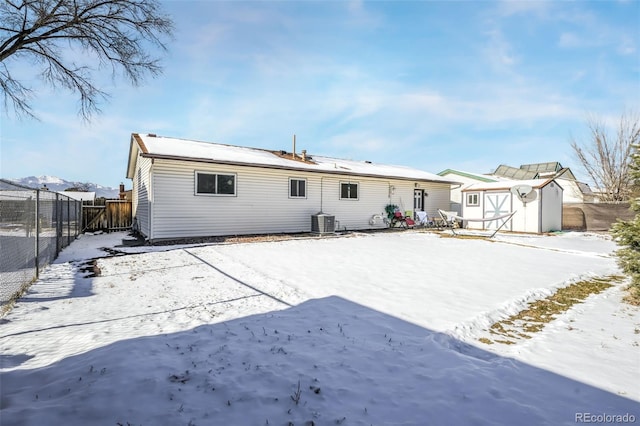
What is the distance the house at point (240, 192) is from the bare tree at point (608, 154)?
17.7 meters

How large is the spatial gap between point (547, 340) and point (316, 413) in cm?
296

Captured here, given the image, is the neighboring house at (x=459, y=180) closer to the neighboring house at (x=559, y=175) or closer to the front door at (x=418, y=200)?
the front door at (x=418, y=200)

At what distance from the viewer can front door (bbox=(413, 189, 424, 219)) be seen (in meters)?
19.0

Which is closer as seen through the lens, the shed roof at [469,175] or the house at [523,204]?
the house at [523,204]

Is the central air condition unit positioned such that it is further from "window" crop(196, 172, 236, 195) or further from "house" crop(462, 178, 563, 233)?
"house" crop(462, 178, 563, 233)

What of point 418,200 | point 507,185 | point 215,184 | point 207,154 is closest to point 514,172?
point 507,185

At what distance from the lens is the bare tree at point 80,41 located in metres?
7.62

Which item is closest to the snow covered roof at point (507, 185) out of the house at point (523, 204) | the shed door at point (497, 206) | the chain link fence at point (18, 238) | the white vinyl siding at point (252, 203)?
the house at point (523, 204)

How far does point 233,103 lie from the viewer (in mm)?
15008

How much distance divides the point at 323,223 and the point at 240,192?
3927mm

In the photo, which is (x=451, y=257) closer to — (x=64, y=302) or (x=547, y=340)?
(x=547, y=340)

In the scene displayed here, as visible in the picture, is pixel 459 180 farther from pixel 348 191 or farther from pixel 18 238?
pixel 18 238

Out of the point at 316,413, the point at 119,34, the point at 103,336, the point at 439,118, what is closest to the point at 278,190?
the point at 119,34

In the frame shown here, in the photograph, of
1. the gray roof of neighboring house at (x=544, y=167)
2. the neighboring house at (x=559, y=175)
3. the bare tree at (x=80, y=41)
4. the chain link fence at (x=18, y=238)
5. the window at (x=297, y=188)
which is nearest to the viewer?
the chain link fence at (x=18, y=238)
